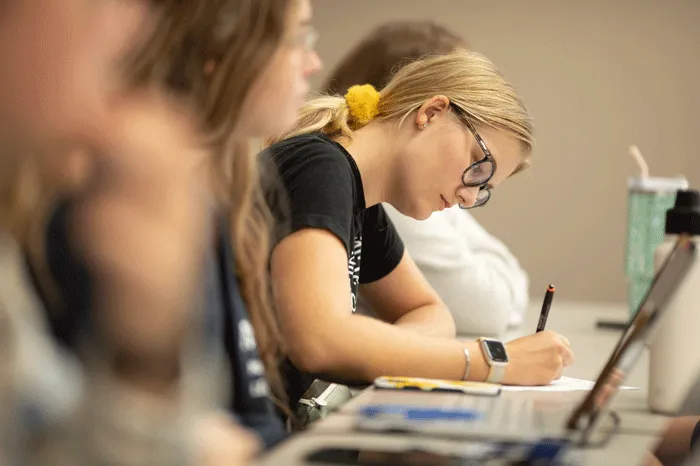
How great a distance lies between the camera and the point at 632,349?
0.85m

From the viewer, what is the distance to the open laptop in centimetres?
83

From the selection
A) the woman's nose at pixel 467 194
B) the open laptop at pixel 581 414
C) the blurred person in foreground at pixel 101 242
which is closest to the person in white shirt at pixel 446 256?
the woman's nose at pixel 467 194

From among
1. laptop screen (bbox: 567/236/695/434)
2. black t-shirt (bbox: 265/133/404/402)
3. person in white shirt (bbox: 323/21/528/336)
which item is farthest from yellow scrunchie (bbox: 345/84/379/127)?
laptop screen (bbox: 567/236/695/434)

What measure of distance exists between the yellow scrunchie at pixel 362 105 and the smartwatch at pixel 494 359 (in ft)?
1.56

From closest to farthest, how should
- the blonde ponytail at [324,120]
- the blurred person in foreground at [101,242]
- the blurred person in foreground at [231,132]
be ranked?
the blurred person in foreground at [101,242] → the blurred person in foreground at [231,132] → the blonde ponytail at [324,120]

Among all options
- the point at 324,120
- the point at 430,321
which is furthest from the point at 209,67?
the point at 430,321

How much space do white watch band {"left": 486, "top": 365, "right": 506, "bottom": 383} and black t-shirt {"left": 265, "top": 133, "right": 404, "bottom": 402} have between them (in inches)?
8.0

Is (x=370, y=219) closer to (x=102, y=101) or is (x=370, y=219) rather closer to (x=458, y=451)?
(x=458, y=451)

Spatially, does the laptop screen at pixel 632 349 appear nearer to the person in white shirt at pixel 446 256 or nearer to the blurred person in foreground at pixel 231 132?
the blurred person in foreground at pixel 231 132

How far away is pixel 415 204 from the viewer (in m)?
1.50

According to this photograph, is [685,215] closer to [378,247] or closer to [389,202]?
[389,202]

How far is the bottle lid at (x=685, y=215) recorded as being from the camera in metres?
0.99

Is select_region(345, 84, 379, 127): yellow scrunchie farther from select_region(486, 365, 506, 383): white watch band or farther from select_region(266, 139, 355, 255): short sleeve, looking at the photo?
select_region(486, 365, 506, 383): white watch band

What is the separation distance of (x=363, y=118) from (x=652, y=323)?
78 centimetres
